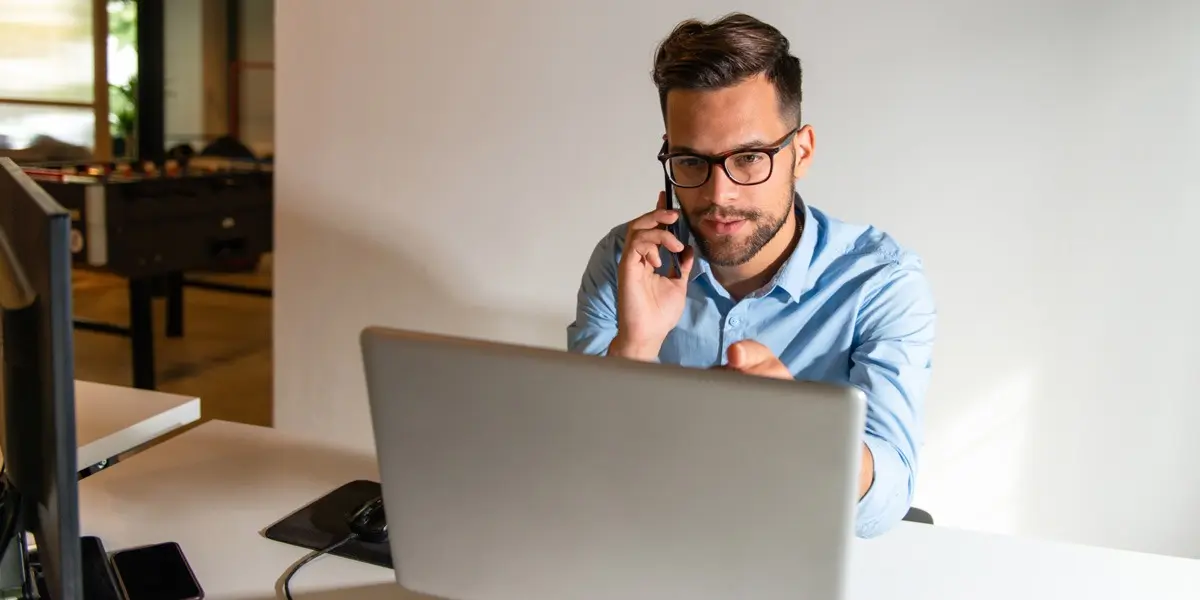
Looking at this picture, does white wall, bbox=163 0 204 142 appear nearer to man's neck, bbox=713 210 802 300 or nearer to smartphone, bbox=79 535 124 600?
man's neck, bbox=713 210 802 300

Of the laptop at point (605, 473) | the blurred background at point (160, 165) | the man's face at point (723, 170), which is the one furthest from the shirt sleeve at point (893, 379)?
the blurred background at point (160, 165)

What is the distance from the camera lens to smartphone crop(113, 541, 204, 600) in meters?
1.12

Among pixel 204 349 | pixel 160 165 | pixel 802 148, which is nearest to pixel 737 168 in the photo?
pixel 802 148

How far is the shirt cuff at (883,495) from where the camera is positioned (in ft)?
4.10

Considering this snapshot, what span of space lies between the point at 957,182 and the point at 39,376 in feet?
6.30

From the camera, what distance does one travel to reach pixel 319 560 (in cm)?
122

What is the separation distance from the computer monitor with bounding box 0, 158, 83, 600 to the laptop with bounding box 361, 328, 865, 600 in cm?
23

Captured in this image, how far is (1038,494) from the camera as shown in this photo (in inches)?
91.9

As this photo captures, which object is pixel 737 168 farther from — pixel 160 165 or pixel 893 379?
pixel 160 165

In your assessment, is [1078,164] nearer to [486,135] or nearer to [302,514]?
[486,135]

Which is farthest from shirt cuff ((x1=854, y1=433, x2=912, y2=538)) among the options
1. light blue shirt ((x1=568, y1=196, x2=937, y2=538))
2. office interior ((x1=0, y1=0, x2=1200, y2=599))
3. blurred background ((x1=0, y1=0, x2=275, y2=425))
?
blurred background ((x1=0, y1=0, x2=275, y2=425))

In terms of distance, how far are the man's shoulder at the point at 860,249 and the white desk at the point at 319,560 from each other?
1.62 ft

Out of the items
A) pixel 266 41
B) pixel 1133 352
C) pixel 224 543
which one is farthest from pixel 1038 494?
pixel 266 41

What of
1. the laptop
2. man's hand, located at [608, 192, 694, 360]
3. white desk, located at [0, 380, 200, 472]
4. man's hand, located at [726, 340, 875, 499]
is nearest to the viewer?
the laptop
